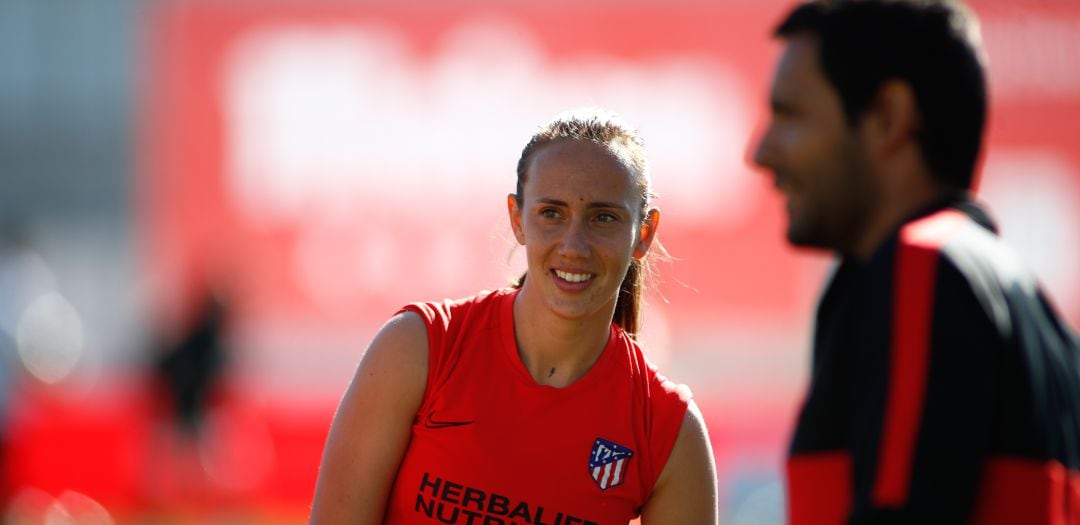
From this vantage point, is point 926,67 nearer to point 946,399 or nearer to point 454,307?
point 946,399

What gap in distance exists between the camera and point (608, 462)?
3.05 metres

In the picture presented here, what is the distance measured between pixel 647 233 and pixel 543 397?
0.51m

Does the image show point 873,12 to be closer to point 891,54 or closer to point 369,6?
point 891,54

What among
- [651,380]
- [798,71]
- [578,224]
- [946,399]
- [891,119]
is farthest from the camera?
[651,380]

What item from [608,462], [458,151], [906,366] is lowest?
[608,462]

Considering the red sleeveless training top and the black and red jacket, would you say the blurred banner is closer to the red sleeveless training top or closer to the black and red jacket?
the red sleeveless training top

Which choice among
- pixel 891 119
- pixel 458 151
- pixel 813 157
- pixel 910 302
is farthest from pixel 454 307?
pixel 458 151

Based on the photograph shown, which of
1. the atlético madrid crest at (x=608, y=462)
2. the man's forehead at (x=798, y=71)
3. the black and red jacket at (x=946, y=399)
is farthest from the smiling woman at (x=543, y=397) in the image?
the black and red jacket at (x=946, y=399)

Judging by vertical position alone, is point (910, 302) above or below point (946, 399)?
A: above

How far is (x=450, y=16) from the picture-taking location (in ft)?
58.1

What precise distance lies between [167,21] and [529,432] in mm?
16186

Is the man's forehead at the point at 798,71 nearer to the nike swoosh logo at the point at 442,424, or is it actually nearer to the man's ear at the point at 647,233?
the man's ear at the point at 647,233

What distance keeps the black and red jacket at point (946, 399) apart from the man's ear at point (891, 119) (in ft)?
0.78

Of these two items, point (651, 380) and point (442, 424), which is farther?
point (651, 380)
